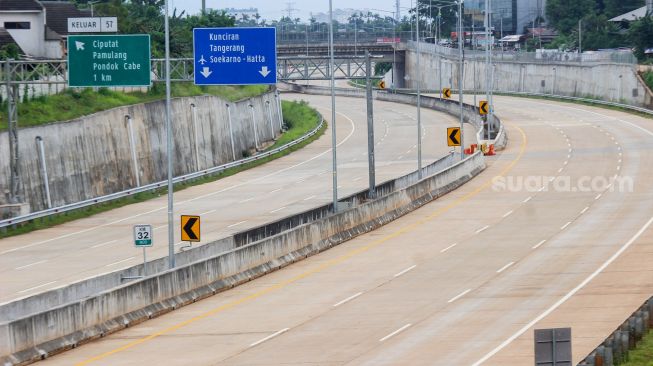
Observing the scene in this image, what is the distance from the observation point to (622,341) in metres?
25.7

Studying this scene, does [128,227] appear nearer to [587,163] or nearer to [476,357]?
[587,163]

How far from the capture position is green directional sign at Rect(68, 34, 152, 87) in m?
55.3

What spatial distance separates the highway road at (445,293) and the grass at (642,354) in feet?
4.38

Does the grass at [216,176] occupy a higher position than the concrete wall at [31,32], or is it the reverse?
the concrete wall at [31,32]

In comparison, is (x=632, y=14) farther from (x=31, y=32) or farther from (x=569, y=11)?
(x=31, y=32)

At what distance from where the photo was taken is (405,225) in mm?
53594

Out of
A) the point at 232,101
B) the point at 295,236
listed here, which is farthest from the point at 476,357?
the point at 232,101

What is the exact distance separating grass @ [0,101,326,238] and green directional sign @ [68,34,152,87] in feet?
21.7

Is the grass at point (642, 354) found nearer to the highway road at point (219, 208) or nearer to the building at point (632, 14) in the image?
the highway road at point (219, 208)

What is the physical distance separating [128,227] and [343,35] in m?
116

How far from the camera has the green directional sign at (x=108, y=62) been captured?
55.3 m

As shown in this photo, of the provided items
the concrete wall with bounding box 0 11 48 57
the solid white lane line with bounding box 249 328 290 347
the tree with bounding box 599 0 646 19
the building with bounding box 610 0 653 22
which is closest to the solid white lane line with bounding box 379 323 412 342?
the solid white lane line with bounding box 249 328 290 347

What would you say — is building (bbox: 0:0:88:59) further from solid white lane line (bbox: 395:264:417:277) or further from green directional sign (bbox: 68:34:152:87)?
solid white lane line (bbox: 395:264:417:277)

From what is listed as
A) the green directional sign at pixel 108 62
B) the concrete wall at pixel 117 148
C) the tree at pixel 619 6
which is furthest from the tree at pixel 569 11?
the green directional sign at pixel 108 62
